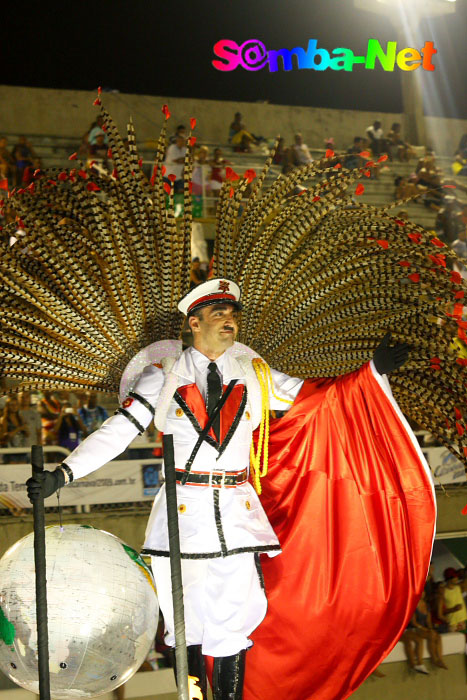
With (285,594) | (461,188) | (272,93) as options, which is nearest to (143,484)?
(285,594)

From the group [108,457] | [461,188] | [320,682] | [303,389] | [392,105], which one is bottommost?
[320,682]

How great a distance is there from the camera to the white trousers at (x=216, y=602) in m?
3.89

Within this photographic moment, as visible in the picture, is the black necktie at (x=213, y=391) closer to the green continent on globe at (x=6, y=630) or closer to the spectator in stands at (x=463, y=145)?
the green continent on globe at (x=6, y=630)

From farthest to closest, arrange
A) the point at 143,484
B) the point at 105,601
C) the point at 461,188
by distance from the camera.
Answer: the point at 461,188, the point at 143,484, the point at 105,601

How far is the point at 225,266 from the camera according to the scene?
441cm

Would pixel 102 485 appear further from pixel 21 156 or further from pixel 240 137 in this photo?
pixel 240 137

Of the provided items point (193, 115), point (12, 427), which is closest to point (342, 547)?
point (12, 427)

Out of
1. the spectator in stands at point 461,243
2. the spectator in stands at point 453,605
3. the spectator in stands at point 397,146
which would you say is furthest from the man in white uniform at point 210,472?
the spectator in stands at point 397,146

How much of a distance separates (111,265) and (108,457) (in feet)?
2.75

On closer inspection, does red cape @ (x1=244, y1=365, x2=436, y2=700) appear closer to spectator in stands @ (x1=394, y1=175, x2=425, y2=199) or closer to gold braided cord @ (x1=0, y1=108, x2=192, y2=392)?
gold braided cord @ (x1=0, y1=108, x2=192, y2=392)

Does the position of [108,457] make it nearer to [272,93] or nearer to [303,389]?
[303,389]

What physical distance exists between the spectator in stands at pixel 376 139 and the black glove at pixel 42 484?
9.84m

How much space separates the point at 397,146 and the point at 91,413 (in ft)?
22.3

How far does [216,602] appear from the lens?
3.92 meters
